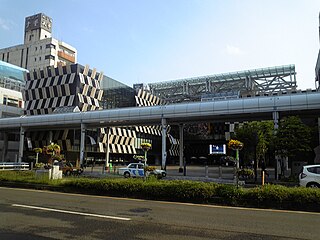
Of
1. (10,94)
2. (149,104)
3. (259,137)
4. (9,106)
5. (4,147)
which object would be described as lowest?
(4,147)

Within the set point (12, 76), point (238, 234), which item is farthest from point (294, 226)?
point (12, 76)

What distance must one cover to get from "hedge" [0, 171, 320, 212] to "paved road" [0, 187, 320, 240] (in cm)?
69

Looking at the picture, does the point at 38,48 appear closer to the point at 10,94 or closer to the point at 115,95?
the point at 10,94

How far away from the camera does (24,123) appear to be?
46.1m

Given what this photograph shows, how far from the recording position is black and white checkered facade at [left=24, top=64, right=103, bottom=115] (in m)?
57.3

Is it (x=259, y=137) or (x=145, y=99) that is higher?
(x=145, y=99)

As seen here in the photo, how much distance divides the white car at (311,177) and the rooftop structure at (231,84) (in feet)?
135

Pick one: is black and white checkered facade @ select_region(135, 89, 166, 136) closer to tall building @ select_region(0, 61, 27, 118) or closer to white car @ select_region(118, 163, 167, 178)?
tall building @ select_region(0, 61, 27, 118)

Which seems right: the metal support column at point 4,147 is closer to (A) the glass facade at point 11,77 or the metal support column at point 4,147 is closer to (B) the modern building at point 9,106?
(B) the modern building at point 9,106

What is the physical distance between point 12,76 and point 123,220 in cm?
7835

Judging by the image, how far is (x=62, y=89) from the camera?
192ft

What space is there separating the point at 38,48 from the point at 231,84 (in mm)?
60379

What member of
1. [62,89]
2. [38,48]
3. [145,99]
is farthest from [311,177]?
[38,48]

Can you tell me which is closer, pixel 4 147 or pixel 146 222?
pixel 146 222
